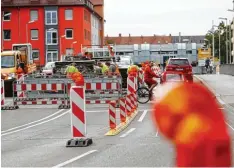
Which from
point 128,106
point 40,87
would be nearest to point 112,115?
point 128,106

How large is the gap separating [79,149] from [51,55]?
9826 centimetres

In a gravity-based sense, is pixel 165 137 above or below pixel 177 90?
below

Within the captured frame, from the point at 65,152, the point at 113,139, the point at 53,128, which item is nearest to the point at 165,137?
the point at 65,152

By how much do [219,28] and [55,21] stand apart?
44147mm

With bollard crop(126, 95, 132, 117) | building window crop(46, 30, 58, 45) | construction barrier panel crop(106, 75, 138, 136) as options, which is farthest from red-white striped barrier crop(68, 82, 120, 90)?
building window crop(46, 30, 58, 45)

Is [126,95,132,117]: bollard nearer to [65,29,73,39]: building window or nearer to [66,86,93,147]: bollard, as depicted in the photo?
[66,86,93,147]: bollard

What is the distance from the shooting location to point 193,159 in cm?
163

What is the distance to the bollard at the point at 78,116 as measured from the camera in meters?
12.8

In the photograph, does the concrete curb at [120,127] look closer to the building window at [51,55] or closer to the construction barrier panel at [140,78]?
the construction barrier panel at [140,78]

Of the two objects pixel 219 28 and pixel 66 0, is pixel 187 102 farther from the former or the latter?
pixel 219 28

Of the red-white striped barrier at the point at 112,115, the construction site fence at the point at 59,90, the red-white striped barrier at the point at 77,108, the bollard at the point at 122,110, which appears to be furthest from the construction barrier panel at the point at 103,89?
the red-white striped barrier at the point at 77,108

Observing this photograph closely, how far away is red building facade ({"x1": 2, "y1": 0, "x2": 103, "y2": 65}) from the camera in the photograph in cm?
10975

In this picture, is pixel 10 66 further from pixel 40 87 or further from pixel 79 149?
pixel 79 149

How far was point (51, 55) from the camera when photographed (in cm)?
11012
